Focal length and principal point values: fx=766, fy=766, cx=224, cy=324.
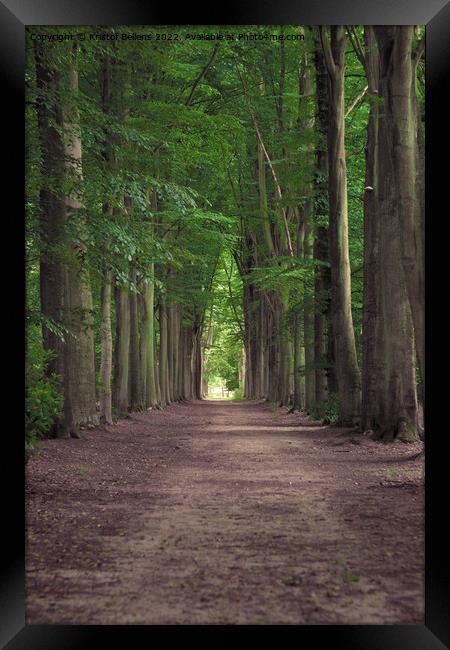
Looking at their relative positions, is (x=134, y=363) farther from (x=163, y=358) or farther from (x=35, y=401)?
(x=35, y=401)

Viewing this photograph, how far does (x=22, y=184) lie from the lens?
4215mm

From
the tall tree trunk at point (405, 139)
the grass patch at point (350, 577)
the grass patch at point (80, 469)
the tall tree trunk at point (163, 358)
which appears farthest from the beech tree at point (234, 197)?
the tall tree trunk at point (163, 358)

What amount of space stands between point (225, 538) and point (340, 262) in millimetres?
12161

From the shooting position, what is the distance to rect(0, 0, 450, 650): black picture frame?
3.98 meters

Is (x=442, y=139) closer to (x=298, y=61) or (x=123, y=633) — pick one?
(x=123, y=633)

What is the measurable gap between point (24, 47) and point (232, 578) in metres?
3.46

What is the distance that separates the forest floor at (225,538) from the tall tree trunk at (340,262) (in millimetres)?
4254

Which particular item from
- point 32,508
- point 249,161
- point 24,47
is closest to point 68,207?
point 32,508

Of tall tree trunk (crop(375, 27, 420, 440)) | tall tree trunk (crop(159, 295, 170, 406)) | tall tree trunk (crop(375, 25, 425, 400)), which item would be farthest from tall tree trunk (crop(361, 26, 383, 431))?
tall tree trunk (crop(159, 295, 170, 406))

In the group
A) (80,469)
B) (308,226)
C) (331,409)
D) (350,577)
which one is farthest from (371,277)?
(350,577)

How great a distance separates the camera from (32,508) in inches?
314

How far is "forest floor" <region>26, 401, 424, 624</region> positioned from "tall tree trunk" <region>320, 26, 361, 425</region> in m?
4.25

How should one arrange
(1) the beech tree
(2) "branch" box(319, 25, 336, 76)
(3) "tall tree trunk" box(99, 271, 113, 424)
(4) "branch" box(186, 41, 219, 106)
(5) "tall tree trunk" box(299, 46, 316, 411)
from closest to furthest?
1. (1) the beech tree
2. (2) "branch" box(319, 25, 336, 76)
3. (3) "tall tree trunk" box(99, 271, 113, 424)
4. (4) "branch" box(186, 41, 219, 106)
5. (5) "tall tree trunk" box(299, 46, 316, 411)

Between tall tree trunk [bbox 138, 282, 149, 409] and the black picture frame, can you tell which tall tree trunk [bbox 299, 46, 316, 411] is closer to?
tall tree trunk [bbox 138, 282, 149, 409]
